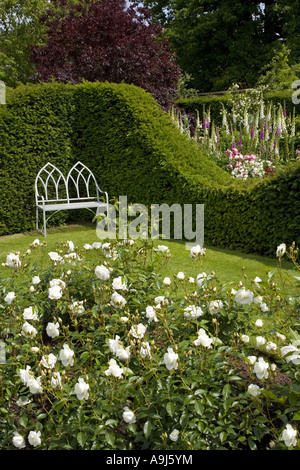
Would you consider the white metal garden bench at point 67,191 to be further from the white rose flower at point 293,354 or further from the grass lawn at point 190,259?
the white rose flower at point 293,354

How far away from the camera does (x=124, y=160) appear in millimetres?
7434

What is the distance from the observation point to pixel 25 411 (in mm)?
2258

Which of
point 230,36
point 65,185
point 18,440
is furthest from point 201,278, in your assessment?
point 230,36

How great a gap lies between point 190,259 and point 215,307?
10.0 feet

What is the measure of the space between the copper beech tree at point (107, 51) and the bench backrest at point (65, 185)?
4087 mm

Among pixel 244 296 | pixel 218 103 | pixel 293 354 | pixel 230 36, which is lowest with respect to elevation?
pixel 293 354

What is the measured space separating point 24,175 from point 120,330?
16.8 ft

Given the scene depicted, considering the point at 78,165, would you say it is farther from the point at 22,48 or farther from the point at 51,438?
the point at 22,48

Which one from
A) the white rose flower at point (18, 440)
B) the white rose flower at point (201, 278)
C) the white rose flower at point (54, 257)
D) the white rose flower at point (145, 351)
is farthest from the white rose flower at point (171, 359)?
the white rose flower at point (54, 257)

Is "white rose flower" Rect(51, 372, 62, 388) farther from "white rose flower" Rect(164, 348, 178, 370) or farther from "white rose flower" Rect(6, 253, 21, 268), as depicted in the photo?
"white rose flower" Rect(6, 253, 21, 268)

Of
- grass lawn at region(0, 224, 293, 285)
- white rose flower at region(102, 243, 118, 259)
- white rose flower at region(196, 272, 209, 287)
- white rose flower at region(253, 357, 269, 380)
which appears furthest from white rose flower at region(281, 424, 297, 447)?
grass lawn at region(0, 224, 293, 285)

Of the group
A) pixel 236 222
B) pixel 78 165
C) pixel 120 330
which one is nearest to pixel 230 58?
pixel 78 165

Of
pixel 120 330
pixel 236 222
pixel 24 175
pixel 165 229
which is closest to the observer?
pixel 120 330

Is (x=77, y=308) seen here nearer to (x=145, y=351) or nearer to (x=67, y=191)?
(x=145, y=351)
